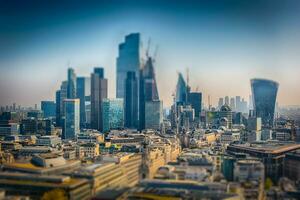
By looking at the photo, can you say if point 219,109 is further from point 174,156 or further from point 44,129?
point 174,156

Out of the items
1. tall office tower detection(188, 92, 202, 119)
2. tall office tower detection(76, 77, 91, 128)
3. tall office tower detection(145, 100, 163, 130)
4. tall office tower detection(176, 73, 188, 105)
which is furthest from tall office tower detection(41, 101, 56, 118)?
tall office tower detection(188, 92, 202, 119)

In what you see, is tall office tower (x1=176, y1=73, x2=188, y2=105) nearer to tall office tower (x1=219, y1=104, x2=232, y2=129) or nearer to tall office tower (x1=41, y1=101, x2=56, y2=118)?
tall office tower (x1=219, y1=104, x2=232, y2=129)

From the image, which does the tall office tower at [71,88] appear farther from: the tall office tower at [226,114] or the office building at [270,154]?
the office building at [270,154]

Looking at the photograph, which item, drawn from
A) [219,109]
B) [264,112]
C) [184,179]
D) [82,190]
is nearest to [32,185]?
[82,190]

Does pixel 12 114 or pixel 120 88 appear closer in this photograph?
pixel 12 114

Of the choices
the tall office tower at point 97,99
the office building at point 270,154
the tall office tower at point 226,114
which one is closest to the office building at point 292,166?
the office building at point 270,154

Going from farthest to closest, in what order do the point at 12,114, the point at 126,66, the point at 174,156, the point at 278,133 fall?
the point at 126,66 → the point at 12,114 → the point at 278,133 → the point at 174,156
